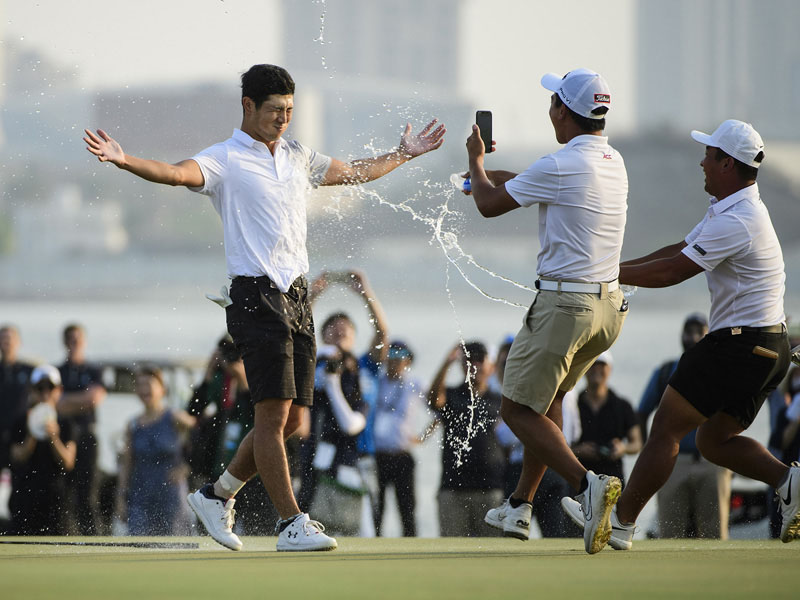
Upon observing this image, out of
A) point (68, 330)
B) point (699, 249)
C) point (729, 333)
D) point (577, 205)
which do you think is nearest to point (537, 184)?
point (577, 205)

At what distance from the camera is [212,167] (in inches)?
220

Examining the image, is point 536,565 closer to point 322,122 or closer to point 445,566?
point 445,566

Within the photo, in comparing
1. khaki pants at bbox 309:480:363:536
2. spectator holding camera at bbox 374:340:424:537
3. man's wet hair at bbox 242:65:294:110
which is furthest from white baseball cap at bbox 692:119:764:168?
khaki pants at bbox 309:480:363:536

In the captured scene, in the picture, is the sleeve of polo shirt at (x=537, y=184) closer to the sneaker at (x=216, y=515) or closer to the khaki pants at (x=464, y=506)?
the sneaker at (x=216, y=515)

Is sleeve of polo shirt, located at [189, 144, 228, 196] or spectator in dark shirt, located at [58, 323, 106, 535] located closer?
sleeve of polo shirt, located at [189, 144, 228, 196]

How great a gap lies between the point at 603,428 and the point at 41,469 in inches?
136

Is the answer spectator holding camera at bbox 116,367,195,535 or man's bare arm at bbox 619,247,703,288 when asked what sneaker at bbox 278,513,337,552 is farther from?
spectator holding camera at bbox 116,367,195,535

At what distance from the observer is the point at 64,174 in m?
31.3

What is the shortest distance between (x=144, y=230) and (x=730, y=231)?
27.3m

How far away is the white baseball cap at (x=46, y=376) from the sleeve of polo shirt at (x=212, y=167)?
3591mm

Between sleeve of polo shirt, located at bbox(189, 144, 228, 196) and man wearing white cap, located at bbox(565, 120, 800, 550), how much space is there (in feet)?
5.60

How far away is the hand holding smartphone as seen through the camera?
5.80m

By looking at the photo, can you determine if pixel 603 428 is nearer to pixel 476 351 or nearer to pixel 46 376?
pixel 476 351

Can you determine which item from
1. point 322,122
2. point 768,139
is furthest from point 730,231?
point 768,139
